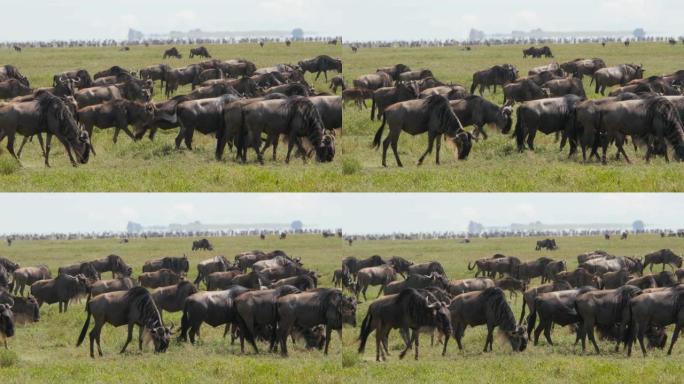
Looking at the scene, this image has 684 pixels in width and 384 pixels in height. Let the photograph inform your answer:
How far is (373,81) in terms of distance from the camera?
131 ft

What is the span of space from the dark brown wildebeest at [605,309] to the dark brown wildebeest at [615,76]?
70.8ft

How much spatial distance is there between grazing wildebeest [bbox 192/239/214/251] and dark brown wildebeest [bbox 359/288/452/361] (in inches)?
1145

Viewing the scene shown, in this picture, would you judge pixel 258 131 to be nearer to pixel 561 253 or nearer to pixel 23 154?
pixel 23 154

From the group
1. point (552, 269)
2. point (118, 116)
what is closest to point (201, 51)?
point (552, 269)

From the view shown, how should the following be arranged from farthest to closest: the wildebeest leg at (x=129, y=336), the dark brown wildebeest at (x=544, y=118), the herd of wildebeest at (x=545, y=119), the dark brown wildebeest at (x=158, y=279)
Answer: the dark brown wildebeest at (x=158, y=279) < the dark brown wildebeest at (x=544, y=118) < the herd of wildebeest at (x=545, y=119) < the wildebeest leg at (x=129, y=336)

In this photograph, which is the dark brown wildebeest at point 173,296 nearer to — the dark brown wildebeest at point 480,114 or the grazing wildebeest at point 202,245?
the dark brown wildebeest at point 480,114

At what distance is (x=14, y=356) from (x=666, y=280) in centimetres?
1663

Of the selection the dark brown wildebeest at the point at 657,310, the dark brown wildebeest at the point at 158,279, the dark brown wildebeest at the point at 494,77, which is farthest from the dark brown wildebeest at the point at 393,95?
the dark brown wildebeest at the point at 657,310

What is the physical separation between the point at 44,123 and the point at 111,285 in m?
5.78

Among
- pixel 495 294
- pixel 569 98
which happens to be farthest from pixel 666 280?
pixel 495 294

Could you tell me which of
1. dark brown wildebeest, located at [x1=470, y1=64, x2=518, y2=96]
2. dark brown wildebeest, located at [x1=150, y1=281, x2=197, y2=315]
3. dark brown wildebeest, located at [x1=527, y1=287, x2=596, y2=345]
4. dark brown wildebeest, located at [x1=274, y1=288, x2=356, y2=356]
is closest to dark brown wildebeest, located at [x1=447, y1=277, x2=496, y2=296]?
dark brown wildebeest, located at [x1=527, y1=287, x2=596, y2=345]

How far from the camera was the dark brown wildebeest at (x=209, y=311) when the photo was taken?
2131 centimetres

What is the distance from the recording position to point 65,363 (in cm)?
1931

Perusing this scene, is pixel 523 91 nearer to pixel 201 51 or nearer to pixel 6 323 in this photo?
pixel 6 323
